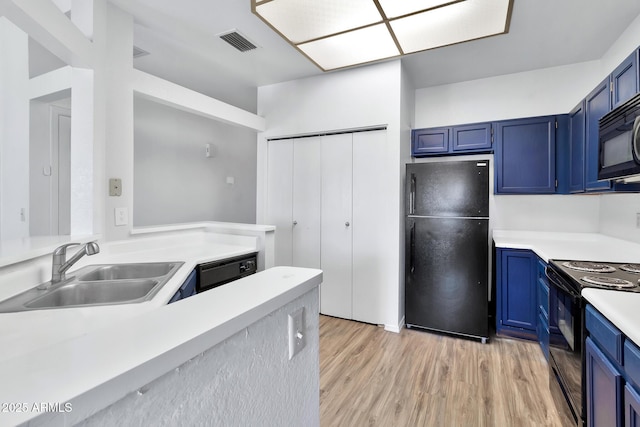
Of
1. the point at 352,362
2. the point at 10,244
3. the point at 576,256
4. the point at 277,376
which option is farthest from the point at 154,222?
the point at 576,256

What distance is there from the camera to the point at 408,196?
303 centimetres

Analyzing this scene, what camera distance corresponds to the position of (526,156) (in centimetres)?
297

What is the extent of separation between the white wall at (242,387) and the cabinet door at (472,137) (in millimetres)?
2886

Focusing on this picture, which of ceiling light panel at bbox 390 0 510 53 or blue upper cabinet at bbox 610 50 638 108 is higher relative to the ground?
ceiling light panel at bbox 390 0 510 53

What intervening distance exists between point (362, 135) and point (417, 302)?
5.73 ft

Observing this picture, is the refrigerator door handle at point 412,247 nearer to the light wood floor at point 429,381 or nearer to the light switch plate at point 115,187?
the light wood floor at point 429,381

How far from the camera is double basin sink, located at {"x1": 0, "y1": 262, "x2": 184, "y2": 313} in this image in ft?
4.14

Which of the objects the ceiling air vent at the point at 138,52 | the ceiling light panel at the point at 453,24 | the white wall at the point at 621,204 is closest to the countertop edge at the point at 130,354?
the ceiling light panel at the point at 453,24

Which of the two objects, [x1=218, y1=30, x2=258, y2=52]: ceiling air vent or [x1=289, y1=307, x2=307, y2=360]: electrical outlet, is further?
[x1=218, y1=30, x2=258, y2=52]: ceiling air vent

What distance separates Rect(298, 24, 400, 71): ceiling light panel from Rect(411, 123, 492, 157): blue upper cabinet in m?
1.04

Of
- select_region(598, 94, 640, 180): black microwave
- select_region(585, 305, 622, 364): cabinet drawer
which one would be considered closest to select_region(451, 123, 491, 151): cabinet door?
select_region(598, 94, 640, 180): black microwave

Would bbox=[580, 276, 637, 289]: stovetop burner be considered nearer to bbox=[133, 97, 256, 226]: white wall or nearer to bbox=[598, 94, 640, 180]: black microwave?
bbox=[598, 94, 640, 180]: black microwave

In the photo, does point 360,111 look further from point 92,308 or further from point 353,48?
point 92,308

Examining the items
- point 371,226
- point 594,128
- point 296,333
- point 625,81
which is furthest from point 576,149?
point 296,333
